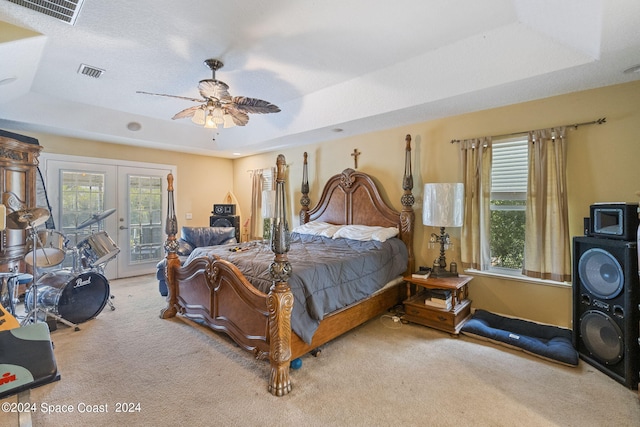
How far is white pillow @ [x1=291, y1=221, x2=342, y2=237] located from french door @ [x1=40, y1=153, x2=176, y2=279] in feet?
9.23

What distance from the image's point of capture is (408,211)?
3.79 m

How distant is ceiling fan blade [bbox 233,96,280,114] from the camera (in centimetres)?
288

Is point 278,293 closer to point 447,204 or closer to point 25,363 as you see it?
point 25,363

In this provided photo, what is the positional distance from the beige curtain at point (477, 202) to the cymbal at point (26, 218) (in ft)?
14.4

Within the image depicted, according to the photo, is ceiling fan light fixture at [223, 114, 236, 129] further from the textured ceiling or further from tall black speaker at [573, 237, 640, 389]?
tall black speaker at [573, 237, 640, 389]

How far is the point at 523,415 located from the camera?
5.98ft

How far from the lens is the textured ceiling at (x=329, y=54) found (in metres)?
2.18

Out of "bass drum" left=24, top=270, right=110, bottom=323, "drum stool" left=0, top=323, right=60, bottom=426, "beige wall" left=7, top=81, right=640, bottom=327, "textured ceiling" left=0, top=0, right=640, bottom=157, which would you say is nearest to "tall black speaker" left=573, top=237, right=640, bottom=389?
"beige wall" left=7, top=81, right=640, bottom=327

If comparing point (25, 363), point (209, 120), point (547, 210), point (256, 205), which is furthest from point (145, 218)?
point (547, 210)

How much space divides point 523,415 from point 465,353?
77 centimetres

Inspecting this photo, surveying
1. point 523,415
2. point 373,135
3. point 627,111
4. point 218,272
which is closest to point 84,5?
point 218,272

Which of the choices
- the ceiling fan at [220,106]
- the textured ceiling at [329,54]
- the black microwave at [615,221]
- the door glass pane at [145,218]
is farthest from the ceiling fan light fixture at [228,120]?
the black microwave at [615,221]

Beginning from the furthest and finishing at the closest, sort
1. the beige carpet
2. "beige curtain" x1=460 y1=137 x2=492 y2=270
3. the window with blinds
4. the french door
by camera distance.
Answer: the french door, "beige curtain" x1=460 y1=137 x2=492 y2=270, the window with blinds, the beige carpet

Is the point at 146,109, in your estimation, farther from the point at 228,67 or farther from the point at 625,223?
the point at 625,223
